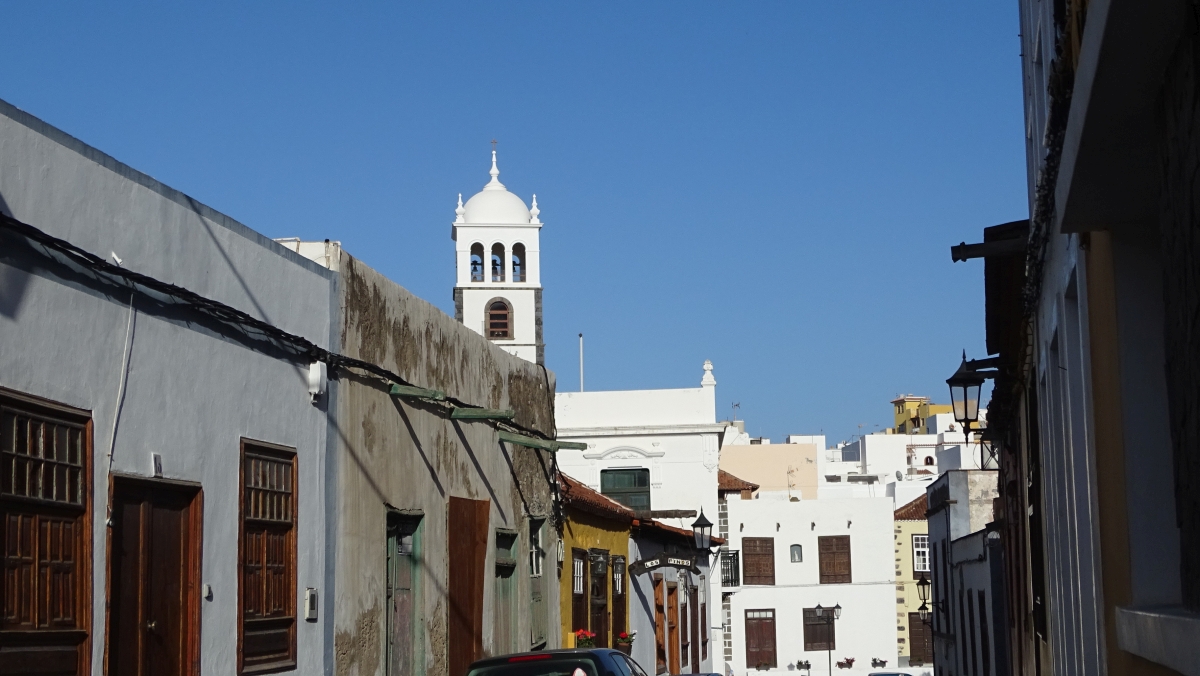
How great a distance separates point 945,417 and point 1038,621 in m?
76.5

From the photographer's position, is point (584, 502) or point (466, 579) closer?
point (466, 579)

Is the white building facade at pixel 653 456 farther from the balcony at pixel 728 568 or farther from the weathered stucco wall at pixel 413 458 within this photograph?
the weathered stucco wall at pixel 413 458

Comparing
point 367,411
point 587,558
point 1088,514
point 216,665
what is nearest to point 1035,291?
point 1088,514

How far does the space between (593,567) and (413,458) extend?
26.0 feet

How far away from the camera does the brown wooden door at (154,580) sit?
8.37 metres

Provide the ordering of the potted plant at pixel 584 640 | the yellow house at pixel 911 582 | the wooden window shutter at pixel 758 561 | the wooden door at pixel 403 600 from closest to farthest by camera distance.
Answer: the wooden door at pixel 403 600 < the potted plant at pixel 584 640 < the wooden window shutter at pixel 758 561 < the yellow house at pixel 911 582

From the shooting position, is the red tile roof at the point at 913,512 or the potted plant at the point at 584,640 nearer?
the potted plant at the point at 584,640

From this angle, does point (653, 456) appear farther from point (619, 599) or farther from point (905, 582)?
point (619, 599)

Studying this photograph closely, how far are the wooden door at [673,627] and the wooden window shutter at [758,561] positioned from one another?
Answer: 2239cm

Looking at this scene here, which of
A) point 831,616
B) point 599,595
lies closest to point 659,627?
point 599,595

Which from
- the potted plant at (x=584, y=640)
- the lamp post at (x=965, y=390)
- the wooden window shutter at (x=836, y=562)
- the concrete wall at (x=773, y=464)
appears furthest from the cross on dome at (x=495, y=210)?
the lamp post at (x=965, y=390)

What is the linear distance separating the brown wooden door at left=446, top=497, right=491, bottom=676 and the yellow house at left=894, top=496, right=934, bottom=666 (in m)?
40.8

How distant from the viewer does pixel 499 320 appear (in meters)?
58.4

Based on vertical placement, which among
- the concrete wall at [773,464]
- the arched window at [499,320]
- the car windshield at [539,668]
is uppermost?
the arched window at [499,320]
